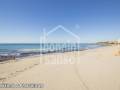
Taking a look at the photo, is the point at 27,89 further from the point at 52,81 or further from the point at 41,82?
the point at 52,81

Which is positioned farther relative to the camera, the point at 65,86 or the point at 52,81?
the point at 52,81

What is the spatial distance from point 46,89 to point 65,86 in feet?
2.10

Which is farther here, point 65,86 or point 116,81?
point 116,81

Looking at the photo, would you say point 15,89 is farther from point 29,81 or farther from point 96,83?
point 96,83

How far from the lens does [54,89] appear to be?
3994 millimetres

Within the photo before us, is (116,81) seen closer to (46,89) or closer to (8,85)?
(46,89)

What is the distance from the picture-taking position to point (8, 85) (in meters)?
4.36

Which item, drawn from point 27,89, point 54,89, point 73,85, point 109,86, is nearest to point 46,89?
point 54,89

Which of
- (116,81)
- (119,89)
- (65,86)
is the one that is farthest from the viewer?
(116,81)

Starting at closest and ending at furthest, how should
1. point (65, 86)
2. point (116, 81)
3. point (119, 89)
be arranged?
point (119, 89)
point (65, 86)
point (116, 81)

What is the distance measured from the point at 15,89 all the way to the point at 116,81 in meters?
3.53

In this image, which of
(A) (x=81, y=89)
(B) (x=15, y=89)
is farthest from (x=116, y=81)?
(B) (x=15, y=89)

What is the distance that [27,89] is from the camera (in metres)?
4.02

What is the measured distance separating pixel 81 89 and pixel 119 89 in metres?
1.16
